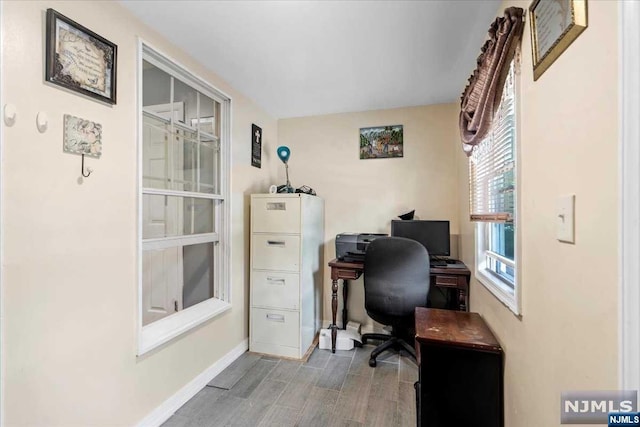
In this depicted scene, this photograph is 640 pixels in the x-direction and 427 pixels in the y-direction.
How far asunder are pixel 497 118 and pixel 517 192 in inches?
21.3

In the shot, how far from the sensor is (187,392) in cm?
185

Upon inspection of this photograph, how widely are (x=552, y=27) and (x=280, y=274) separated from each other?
224 cm

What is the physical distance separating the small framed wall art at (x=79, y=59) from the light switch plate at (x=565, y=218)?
1930 mm

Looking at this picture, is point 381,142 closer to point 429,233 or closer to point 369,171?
point 369,171

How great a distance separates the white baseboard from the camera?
1.61 meters

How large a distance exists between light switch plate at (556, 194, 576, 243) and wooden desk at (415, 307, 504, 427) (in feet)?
2.54

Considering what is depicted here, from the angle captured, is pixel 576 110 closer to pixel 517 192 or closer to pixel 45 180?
pixel 517 192

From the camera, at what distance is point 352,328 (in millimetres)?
2801

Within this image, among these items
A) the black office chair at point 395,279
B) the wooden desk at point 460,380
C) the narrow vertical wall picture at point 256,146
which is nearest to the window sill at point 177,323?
the black office chair at point 395,279

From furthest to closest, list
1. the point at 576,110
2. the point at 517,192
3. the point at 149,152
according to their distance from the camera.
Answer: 1. the point at 149,152
2. the point at 517,192
3. the point at 576,110

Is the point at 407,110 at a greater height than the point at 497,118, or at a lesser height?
greater

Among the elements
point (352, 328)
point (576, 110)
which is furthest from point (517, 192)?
point (352, 328)

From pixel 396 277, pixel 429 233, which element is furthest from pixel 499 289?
pixel 429 233

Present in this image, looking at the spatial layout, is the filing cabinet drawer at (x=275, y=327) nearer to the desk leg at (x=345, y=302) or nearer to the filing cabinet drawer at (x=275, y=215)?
the desk leg at (x=345, y=302)
